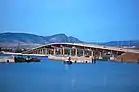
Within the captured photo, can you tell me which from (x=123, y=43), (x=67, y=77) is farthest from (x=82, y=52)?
(x=123, y=43)

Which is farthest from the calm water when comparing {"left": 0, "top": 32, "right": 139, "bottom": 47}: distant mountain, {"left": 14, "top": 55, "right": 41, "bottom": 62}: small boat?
{"left": 0, "top": 32, "right": 139, "bottom": 47}: distant mountain

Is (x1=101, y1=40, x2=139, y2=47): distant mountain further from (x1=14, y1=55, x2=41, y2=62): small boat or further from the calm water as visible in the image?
(x1=14, y1=55, x2=41, y2=62): small boat

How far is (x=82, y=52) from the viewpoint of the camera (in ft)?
10.3

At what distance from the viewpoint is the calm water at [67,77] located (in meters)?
3.05

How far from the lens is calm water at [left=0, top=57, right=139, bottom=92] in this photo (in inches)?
120

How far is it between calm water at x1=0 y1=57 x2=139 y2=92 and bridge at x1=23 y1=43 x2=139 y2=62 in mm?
70

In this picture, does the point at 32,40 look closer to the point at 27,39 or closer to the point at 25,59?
the point at 27,39

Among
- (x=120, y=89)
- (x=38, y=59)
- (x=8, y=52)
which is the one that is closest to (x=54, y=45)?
(x=38, y=59)

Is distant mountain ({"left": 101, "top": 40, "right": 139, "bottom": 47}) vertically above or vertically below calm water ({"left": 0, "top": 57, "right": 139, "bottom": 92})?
above

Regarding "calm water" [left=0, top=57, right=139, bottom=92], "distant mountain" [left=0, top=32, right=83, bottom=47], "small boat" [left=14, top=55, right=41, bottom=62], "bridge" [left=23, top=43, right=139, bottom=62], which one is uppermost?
"distant mountain" [left=0, top=32, right=83, bottom=47]

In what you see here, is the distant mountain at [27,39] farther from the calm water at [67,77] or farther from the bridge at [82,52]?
the calm water at [67,77]

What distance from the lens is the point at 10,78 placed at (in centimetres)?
311

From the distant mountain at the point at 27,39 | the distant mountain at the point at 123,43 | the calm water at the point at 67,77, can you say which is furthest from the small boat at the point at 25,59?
the distant mountain at the point at 123,43

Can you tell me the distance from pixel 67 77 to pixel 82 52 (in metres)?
0.29
